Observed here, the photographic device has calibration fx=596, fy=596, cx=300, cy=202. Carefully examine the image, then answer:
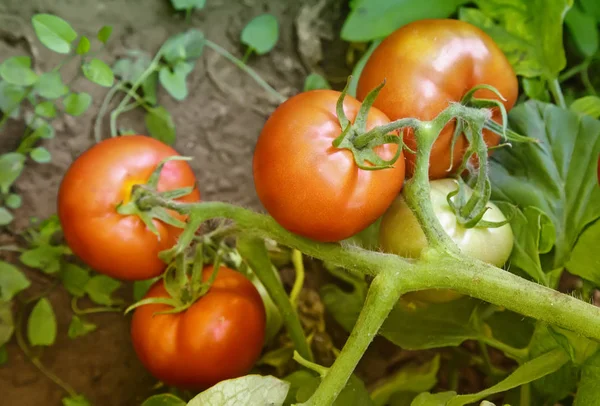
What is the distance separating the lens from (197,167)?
901 mm

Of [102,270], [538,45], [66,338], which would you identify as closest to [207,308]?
[102,270]

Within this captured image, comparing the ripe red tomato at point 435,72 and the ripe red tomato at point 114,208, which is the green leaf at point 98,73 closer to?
the ripe red tomato at point 114,208

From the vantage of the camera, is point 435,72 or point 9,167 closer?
point 435,72

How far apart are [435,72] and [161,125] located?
417mm

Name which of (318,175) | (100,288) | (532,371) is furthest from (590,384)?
(100,288)

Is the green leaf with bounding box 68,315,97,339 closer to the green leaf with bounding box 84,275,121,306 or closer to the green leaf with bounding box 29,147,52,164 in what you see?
the green leaf with bounding box 84,275,121,306

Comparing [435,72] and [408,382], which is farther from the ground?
[435,72]

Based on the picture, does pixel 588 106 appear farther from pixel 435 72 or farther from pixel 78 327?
pixel 78 327

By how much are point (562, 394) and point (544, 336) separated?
9 cm

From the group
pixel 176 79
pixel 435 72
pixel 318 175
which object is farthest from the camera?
pixel 176 79

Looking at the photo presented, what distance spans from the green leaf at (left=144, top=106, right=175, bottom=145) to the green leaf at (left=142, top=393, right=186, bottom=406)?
36cm

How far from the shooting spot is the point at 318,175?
0.54m

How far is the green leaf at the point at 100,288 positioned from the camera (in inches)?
32.5

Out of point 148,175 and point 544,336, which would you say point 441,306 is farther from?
point 148,175
